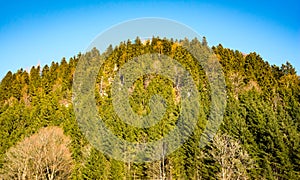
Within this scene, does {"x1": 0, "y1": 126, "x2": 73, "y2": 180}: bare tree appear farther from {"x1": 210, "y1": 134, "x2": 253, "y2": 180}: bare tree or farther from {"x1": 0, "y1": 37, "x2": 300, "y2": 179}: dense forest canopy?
{"x1": 210, "y1": 134, "x2": 253, "y2": 180}: bare tree

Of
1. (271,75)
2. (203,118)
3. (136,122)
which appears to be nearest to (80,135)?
(136,122)

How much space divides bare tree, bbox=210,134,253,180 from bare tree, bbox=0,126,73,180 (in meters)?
16.7

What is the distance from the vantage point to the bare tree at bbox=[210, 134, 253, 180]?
27891 millimetres

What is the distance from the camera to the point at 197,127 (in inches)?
1382

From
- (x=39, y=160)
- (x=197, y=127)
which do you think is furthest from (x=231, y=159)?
(x=39, y=160)

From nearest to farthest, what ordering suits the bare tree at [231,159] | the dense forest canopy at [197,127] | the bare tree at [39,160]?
the bare tree at [231,159] < the dense forest canopy at [197,127] < the bare tree at [39,160]

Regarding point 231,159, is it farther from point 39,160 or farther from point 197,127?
point 39,160

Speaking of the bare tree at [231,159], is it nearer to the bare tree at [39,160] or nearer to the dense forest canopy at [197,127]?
the dense forest canopy at [197,127]

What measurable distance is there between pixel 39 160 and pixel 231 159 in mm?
19576

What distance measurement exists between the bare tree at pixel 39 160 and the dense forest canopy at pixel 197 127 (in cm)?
43

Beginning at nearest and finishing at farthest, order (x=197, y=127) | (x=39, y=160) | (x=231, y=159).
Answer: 1. (x=231, y=159)
2. (x=39, y=160)
3. (x=197, y=127)

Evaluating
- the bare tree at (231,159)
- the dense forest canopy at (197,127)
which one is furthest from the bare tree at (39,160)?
the bare tree at (231,159)

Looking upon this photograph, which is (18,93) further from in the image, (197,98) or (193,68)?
(197,98)

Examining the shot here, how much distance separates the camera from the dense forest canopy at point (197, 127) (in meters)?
29.2
